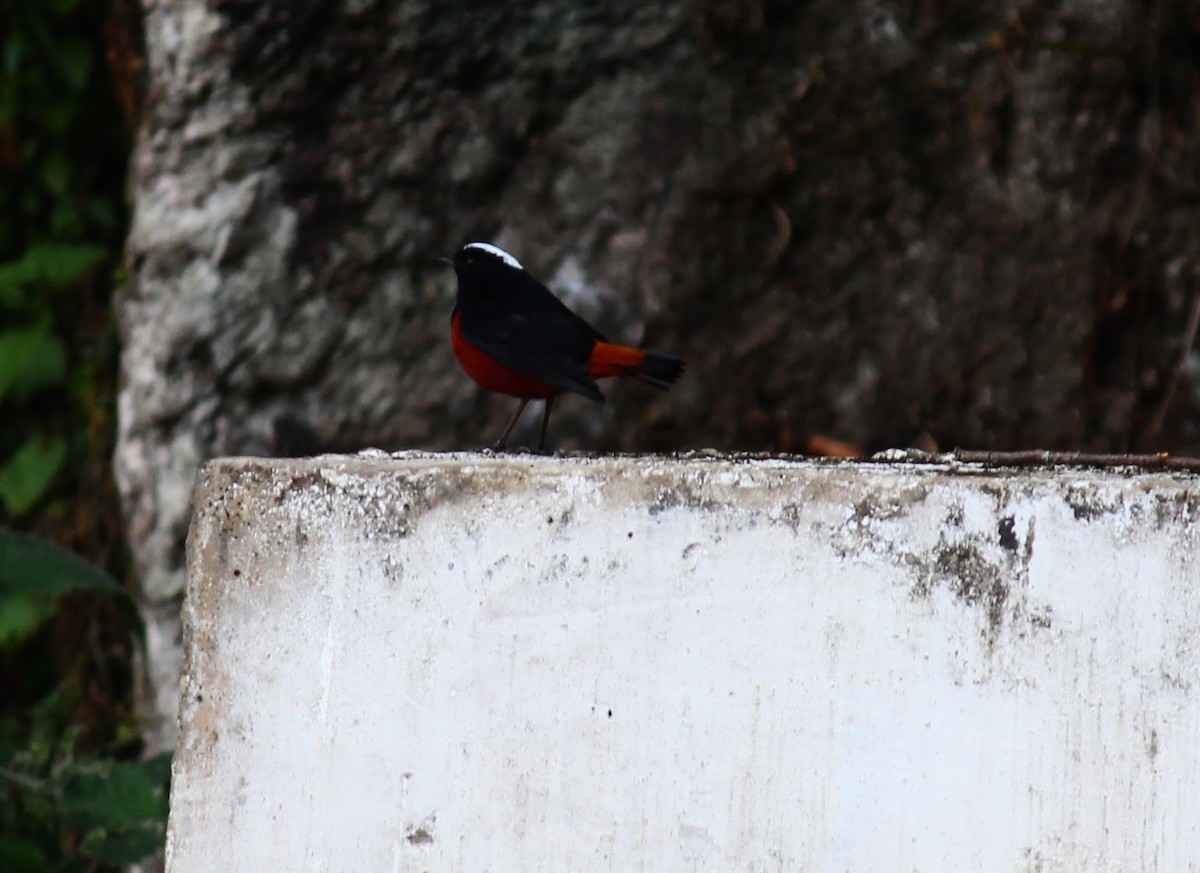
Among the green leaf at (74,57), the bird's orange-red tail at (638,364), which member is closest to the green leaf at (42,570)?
the bird's orange-red tail at (638,364)

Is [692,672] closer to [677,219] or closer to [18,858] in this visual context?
[18,858]

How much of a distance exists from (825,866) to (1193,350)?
350 cm

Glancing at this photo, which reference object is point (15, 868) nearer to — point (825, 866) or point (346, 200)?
point (825, 866)

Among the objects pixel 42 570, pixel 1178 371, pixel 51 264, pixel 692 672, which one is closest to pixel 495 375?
pixel 42 570

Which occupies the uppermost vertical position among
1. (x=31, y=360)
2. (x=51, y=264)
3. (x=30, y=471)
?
(x=51, y=264)

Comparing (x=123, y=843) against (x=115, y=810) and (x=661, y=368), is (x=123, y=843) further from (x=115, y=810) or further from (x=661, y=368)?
(x=661, y=368)

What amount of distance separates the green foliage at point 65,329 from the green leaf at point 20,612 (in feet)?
0.06

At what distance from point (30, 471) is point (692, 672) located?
362 cm

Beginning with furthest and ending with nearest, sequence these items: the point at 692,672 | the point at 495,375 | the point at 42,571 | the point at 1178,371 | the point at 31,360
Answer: the point at 31,360
the point at 1178,371
the point at 495,375
the point at 42,571
the point at 692,672

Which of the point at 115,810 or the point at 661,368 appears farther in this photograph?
the point at 661,368

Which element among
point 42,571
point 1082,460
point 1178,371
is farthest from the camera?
point 1178,371

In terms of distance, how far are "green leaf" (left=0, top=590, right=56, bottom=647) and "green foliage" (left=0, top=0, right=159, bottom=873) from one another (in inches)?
0.7

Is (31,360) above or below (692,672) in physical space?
below

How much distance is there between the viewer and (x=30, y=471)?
4.72 m
